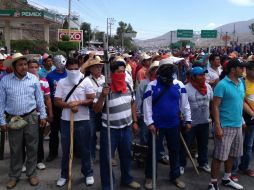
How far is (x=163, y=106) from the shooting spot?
15.7ft

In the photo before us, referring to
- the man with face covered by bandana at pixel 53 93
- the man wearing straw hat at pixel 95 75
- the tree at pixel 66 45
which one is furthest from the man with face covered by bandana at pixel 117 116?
the tree at pixel 66 45

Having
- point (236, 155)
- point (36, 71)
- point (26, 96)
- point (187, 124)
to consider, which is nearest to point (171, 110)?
point (187, 124)

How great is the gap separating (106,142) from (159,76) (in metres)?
1.23

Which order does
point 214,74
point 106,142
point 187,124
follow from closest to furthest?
point 106,142
point 187,124
point 214,74

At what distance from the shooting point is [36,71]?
5828 millimetres

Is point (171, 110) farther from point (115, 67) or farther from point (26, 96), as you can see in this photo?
point (26, 96)

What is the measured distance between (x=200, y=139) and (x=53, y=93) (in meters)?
2.82

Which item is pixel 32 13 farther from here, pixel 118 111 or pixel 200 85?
pixel 118 111

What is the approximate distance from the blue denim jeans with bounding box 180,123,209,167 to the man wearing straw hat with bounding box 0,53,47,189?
243 cm

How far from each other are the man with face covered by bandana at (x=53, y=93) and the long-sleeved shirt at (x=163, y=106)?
2.00 meters

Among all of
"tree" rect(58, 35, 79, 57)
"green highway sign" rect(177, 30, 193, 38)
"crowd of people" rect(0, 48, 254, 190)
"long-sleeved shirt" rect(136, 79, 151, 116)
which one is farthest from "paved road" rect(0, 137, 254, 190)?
"green highway sign" rect(177, 30, 193, 38)

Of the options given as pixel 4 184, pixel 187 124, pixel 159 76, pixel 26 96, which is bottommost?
pixel 4 184

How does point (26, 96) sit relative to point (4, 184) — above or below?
above

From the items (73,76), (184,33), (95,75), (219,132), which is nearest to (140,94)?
(95,75)
